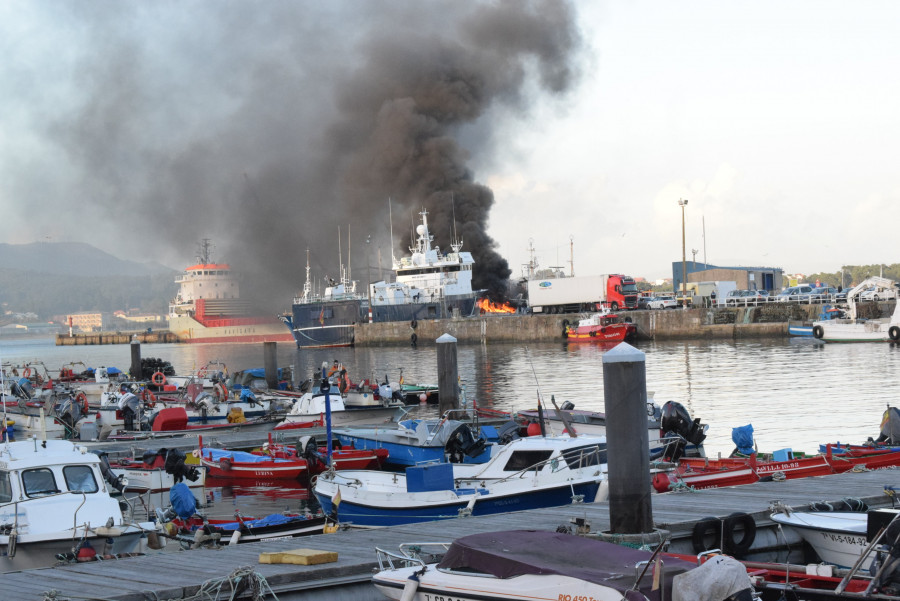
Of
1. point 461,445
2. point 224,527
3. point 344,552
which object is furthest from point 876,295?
point 344,552

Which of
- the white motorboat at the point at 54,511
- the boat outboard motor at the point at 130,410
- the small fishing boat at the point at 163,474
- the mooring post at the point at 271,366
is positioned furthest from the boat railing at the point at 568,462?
the mooring post at the point at 271,366

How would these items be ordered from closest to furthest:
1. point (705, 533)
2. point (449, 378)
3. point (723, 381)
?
point (705, 533) → point (449, 378) → point (723, 381)

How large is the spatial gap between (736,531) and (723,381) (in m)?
30.1

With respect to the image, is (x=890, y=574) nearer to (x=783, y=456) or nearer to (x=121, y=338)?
(x=783, y=456)

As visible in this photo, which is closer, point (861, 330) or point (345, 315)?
point (861, 330)

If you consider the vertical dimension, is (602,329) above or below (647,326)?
below

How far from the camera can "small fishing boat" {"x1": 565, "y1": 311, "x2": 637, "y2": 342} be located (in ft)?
233

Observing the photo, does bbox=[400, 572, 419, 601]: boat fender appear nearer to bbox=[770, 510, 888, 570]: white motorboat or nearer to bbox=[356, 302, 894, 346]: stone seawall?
bbox=[770, 510, 888, 570]: white motorboat

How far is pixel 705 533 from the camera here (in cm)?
1045

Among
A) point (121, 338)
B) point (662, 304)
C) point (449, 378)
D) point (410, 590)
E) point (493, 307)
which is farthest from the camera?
point (121, 338)

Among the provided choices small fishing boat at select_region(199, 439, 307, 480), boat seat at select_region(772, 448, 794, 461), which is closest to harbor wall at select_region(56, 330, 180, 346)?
small fishing boat at select_region(199, 439, 307, 480)

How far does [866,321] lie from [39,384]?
49.0m

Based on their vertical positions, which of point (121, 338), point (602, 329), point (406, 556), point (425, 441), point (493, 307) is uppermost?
point (493, 307)

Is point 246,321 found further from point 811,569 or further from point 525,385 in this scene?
point 811,569
